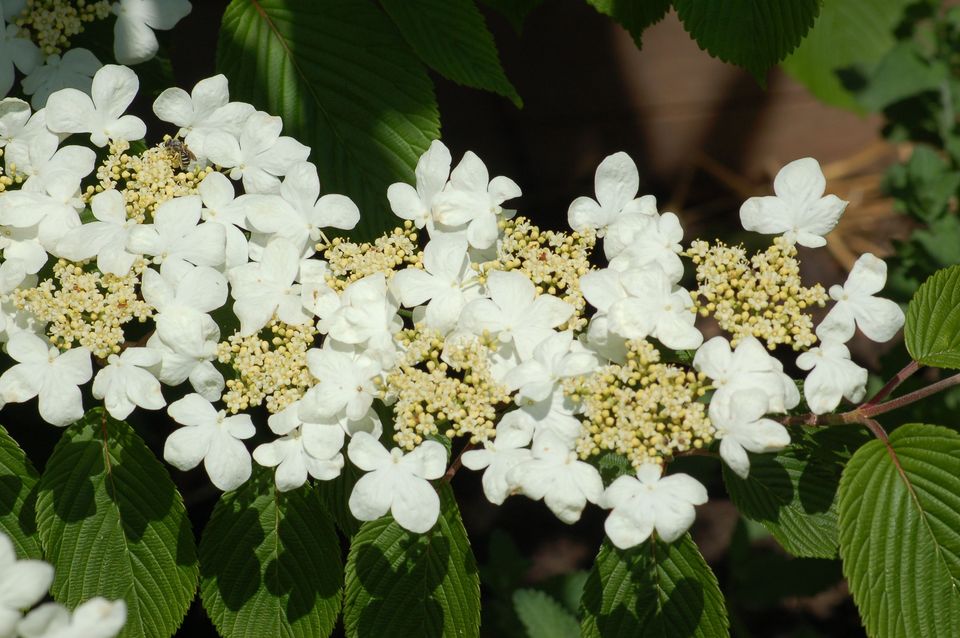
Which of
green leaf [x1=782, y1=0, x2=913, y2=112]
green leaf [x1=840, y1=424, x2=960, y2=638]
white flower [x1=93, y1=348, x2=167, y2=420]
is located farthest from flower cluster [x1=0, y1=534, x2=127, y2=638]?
green leaf [x1=782, y1=0, x2=913, y2=112]

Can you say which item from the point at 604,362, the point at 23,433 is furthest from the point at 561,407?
the point at 23,433

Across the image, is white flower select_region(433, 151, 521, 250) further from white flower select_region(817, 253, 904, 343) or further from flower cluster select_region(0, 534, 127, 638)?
flower cluster select_region(0, 534, 127, 638)

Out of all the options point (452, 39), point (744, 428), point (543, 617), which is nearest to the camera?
point (744, 428)

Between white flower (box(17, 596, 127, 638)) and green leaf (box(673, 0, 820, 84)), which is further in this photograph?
green leaf (box(673, 0, 820, 84))

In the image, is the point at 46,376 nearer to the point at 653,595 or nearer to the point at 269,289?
the point at 269,289

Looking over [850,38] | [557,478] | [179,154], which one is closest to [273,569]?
[557,478]

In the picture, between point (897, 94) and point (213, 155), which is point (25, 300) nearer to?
point (213, 155)
